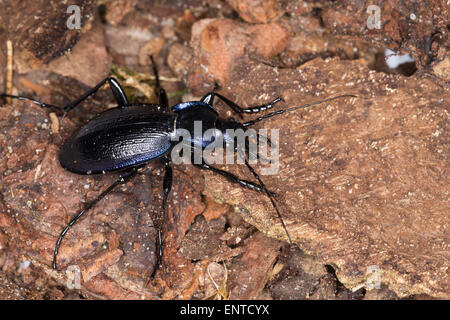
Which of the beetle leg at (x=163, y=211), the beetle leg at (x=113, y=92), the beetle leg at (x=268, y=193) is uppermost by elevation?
the beetle leg at (x=113, y=92)

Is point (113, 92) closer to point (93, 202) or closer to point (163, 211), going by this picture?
point (93, 202)

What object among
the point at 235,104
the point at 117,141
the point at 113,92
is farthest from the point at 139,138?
the point at 235,104

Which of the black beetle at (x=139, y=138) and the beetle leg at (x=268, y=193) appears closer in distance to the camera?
the beetle leg at (x=268, y=193)

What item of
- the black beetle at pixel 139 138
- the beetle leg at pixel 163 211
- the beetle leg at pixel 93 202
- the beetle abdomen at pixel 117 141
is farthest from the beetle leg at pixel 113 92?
the beetle leg at pixel 163 211

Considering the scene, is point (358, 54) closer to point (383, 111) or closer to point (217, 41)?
point (383, 111)

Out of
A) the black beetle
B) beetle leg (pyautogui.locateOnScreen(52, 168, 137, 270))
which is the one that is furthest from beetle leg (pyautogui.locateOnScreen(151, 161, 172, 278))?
beetle leg (pyautogui.locateOnScreen(52, 168, 137, 270))

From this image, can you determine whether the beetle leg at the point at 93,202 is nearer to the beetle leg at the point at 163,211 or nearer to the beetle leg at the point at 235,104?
the beetle leg at the point at 163,211

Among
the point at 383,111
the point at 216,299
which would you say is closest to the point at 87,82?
the point at 216,299
